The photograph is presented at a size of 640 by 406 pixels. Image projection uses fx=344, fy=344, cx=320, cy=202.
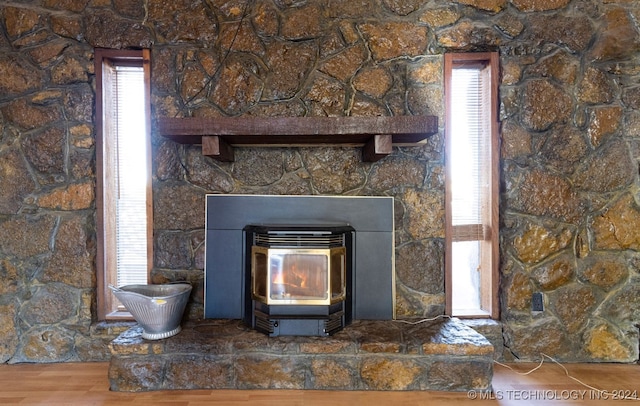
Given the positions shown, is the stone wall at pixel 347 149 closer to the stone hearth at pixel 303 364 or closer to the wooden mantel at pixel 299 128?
the wooden mantel at pixel 299 128

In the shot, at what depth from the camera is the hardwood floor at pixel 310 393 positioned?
1.81 meters

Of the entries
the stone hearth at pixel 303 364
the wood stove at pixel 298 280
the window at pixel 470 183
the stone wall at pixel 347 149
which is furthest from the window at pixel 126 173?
the window at pixel 470 183

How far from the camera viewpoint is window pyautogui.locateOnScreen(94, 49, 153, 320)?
234cm

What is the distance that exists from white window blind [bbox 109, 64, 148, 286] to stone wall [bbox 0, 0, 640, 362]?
0.16 meters

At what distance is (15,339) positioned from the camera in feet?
7.39

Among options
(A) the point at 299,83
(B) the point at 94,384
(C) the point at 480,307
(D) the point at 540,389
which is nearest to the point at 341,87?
(A) the point at 299,83

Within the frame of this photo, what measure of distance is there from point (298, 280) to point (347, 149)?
0.93 metres

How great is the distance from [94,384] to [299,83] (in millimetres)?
2202

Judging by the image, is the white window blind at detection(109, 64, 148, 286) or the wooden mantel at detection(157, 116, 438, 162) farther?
the white window blind at detection(109, 64, 148, 286)

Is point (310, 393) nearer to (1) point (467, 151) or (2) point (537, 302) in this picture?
(2) point (537, 302)

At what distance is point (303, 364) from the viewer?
1.90 meters

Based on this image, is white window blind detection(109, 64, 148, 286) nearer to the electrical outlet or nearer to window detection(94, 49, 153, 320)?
window detection(94, 49, 153, 320)

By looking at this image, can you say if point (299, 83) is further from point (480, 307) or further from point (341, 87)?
point (480, 307)

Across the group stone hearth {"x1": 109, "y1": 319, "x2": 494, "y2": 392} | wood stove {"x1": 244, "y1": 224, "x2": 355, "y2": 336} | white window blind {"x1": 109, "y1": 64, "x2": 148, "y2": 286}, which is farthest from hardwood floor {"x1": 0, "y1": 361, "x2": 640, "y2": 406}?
white window blind {"x1": 109, "y1": 64, "x2": 148, "y2": 286}
